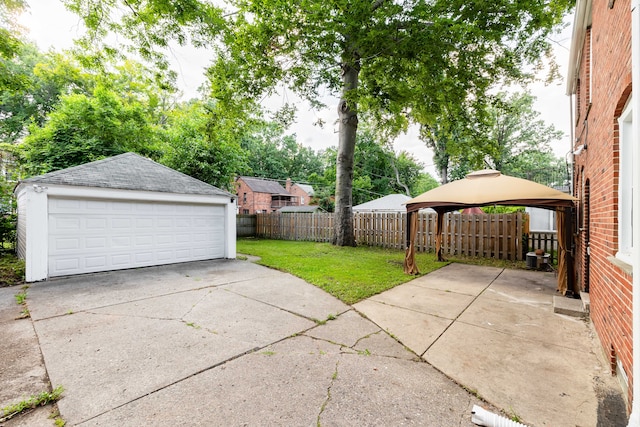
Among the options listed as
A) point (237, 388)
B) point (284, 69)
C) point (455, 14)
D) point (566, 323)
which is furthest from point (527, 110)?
point (237, 388)

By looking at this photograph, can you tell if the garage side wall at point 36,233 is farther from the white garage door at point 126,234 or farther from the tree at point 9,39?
the tree at point 9,39

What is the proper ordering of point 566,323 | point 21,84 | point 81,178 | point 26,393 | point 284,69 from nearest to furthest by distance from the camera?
1. point 26,393
2. point 566,323
3. point 81,178
4. point 21,84
5. point 284,69

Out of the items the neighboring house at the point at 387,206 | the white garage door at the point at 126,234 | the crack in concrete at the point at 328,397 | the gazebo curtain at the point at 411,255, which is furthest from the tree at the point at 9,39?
the neighboring house at the point at 387,206

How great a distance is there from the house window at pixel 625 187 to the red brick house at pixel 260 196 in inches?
1332

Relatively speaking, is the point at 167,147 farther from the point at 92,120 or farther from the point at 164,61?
the point at 164,61

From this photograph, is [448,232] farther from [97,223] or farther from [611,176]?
[97,223]

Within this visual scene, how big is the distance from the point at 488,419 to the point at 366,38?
346 inches

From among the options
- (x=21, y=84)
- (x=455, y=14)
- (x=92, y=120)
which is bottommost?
(x=21, y=84)

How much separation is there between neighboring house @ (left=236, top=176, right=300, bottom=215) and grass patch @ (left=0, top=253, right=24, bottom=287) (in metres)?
25.8

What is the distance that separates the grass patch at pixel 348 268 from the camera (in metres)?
5.51

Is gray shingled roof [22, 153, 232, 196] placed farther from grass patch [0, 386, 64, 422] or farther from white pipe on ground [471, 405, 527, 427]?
white pipe on ground [471, 405, 527, 427]

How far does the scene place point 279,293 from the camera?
5.22m

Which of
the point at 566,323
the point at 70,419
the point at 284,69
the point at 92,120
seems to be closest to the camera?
the point at 70,419

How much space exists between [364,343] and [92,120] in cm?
1625
